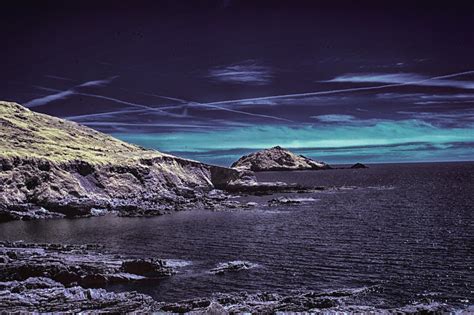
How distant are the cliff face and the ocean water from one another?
453 inches

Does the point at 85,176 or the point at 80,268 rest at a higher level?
the point at 85,176

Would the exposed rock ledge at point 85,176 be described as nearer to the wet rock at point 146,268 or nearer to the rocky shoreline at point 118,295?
the wet rock at point 146,268

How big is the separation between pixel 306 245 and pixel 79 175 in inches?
2910

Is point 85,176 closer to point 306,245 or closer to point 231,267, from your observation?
point 306,245

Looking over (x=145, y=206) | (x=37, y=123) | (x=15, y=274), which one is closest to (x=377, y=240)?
(x=15, y=274)

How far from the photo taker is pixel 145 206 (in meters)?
106

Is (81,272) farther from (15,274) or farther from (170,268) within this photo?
(170,268)

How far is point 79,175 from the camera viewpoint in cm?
11112

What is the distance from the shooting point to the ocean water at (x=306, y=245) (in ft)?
126

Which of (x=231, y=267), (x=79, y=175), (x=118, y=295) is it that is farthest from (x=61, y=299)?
(x=79, y=175)

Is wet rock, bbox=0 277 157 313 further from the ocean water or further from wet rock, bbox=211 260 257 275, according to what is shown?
wet rock, bbox=211 260 257 275

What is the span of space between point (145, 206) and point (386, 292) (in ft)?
254

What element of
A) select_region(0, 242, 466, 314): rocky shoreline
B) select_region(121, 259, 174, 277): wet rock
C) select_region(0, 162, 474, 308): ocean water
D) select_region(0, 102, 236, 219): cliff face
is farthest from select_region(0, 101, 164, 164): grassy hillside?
select_region(121, 259, 174, 277): wet rock

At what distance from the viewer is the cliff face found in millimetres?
96625
